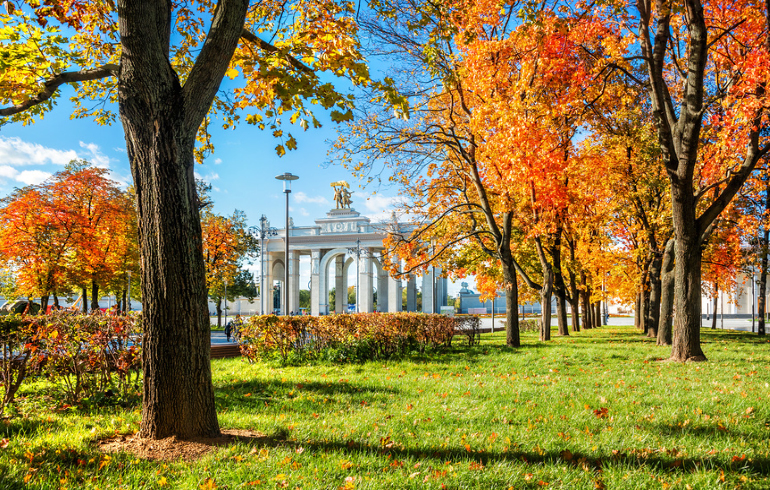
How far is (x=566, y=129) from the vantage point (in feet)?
45.4

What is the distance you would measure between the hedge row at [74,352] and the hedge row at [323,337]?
17.0 ft

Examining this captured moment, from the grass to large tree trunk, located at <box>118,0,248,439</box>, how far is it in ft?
1.76

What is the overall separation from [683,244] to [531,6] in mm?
6782

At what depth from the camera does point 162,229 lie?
4395mm

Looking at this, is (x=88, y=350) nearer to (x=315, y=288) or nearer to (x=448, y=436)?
(x=448, y=436)

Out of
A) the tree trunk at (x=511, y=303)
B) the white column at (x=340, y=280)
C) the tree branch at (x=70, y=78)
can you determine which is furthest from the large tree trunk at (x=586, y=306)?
the white column at (x=340, y=280)

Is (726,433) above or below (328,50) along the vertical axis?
below

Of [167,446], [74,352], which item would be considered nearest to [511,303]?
[74,352]

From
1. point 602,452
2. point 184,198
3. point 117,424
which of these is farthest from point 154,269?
point 602,452

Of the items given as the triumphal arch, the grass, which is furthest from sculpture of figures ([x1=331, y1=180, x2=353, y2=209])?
the grass

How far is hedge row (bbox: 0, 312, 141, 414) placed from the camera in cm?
586

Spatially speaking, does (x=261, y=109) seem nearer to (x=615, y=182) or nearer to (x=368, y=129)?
(x=368, y=129)

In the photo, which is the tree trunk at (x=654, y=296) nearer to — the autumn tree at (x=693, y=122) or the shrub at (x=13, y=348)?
the autumn tree at (x=693, y=122)

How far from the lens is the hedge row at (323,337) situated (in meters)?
11.8
